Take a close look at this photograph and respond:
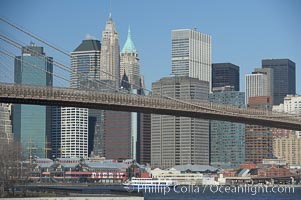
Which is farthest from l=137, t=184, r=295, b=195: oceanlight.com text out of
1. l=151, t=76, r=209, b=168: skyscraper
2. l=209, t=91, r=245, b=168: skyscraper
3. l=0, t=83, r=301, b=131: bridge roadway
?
l=209, t=91, r=245, b=168: skyscraper

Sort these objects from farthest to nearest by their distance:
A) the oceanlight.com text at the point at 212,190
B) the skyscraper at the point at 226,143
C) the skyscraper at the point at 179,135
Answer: the skyscraper at the point at 226,143
the skyscraper at the point at 179,135
the oceanlight.com text at the point at 212,190

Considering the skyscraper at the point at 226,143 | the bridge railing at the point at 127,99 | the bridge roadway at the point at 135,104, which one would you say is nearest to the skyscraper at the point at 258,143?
Result: the skyscraper at the point at 226,143

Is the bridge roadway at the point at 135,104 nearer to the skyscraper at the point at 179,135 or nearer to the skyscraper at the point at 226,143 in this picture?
the skyscraper at the point at 179,135

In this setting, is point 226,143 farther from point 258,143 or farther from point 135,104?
point 135,104

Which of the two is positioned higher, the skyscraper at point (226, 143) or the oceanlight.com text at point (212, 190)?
the skyscraper at point (226, 143)

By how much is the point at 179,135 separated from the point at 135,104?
430ft

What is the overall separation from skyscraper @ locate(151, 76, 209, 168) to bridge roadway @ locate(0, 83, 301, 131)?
10991 centimetres

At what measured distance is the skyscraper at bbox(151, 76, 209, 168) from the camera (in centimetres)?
17481

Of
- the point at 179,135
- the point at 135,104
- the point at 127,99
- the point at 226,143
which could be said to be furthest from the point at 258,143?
the point at 127,99

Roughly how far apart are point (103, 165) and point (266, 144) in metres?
46.4

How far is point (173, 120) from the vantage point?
18062 cm

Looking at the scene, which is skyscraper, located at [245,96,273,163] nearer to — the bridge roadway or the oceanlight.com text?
the oceanlight.com text

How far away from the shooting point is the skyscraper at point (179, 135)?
574 ft

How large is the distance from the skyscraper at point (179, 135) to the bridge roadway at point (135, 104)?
110m
